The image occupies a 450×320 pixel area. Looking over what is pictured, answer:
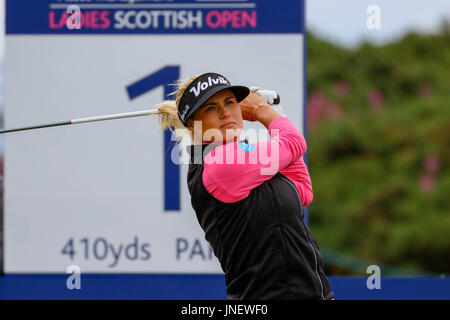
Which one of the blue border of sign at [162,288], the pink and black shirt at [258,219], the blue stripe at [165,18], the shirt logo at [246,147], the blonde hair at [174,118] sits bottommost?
the blue border of sign at [162,288]

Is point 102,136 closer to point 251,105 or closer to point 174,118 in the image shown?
point 174,118

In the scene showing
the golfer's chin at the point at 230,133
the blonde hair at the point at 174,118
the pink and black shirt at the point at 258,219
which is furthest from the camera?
the blonde hair at the point at 174,118

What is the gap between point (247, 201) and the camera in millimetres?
2246

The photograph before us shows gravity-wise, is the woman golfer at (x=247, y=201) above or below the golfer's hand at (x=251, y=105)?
below

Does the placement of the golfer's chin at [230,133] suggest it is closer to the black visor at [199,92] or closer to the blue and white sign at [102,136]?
the black visor at [199,92]

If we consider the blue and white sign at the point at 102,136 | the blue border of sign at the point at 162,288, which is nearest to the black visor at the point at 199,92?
the blue and white sign at the point at 102,136

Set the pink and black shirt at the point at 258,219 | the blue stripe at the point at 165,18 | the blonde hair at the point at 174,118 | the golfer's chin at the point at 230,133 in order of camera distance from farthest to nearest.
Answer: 1. the blue stripe at the point at 165,18
2. the blonde hair at the point at 174,118
3. the golfer's chin at the point at 230,133
4. the pink and black shirt at the point at 258,219

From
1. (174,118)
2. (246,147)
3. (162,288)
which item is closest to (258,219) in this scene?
(246,147)

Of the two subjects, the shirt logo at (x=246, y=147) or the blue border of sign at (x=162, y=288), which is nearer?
the shirt logo at (x=246, y=147)

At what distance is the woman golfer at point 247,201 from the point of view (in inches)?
87.7

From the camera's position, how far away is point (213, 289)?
3.70 metres

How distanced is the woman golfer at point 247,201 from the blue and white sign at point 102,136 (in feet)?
4.42

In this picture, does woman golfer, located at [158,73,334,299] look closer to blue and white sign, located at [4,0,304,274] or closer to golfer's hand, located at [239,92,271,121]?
golfer's hand, located at [239,92,271,121]

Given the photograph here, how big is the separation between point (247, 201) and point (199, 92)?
0.41m
